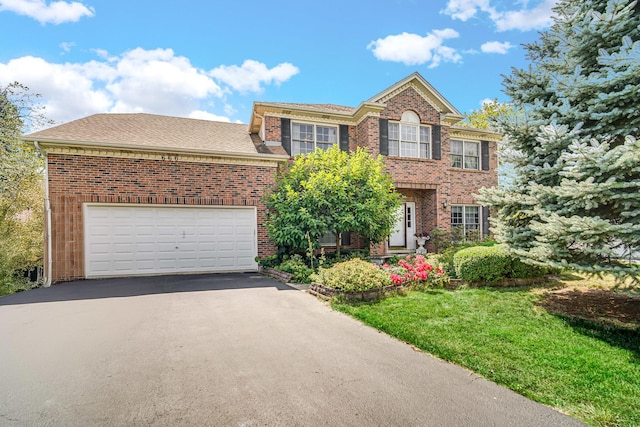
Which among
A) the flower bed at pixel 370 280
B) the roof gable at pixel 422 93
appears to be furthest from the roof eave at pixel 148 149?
the flower bed at pixel 370 280

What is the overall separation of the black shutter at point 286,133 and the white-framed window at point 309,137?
0.22 meters

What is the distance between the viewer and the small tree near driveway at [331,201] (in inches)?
374

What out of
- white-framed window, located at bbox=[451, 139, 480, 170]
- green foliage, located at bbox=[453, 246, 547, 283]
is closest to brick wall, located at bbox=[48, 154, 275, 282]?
green foliage, located at bbox=[453, 246, 547, 283]

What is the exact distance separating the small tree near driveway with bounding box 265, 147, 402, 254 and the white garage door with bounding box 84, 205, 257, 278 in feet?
5.56

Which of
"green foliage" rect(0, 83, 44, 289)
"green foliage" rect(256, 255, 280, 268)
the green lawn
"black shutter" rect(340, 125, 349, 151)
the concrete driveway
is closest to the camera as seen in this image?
the concrete driveway

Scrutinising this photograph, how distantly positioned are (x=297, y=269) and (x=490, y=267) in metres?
5.03

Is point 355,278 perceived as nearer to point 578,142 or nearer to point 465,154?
point 578,142

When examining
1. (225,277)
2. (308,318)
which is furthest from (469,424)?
(225,277)

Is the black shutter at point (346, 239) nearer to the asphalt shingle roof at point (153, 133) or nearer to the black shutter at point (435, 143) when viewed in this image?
the asphalt shingle roof at point (153, 133)

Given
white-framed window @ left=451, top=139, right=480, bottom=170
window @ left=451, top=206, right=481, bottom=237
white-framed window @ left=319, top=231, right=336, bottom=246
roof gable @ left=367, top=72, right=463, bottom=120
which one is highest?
roof gable @ left=367, top=72, right=463, bottom=120

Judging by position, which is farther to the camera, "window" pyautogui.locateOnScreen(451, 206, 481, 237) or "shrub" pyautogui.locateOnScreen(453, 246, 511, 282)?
"window" pyautogui.locateOnScreen(451, 206, 481, 237)

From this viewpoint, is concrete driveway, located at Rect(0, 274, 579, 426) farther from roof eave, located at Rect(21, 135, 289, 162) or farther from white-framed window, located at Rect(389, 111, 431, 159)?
white-framed window, located at Rect(389, 111, 431, 159)

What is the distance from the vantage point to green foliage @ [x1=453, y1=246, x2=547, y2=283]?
25.2 ft

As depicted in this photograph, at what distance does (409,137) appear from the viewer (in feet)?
45.3
